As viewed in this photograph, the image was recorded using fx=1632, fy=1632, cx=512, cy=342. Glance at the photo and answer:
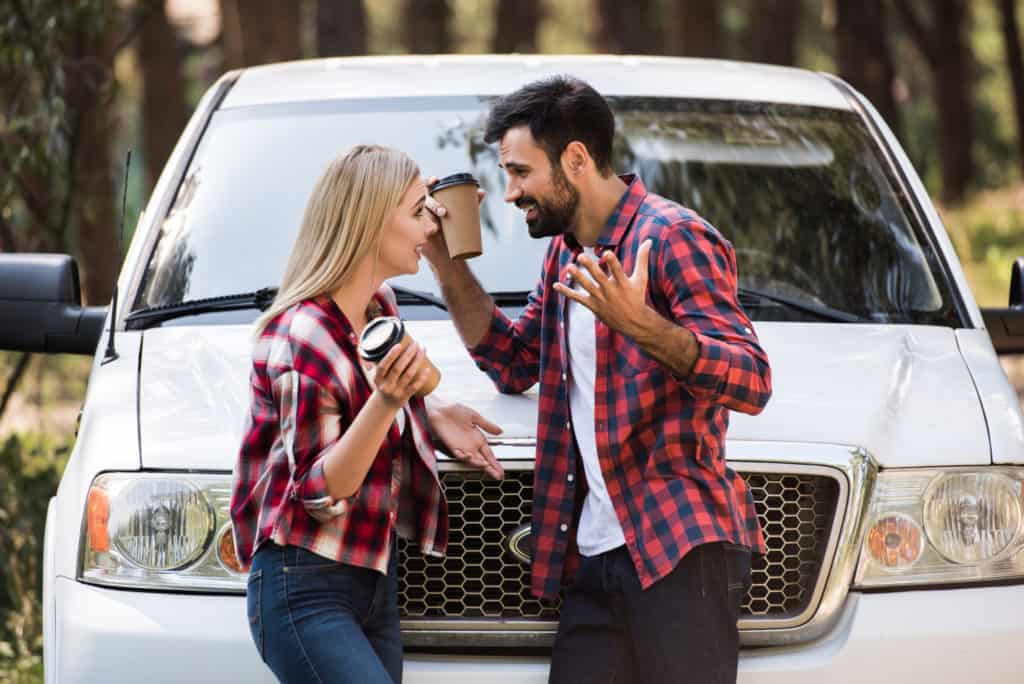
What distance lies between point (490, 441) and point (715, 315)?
0.68m

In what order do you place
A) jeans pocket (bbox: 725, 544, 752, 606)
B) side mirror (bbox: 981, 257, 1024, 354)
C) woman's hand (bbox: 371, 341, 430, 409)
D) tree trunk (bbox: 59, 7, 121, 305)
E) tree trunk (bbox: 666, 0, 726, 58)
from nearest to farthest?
woman's hand (bbox: 371, 341, 430, 409) < jeans pocket (bbox: 725, 544, 752, 606) < side mirror (bbox: 981, 257, 1024, 354) < tree trunk (bbox: 59, 7, 121, 305) < tree trunk (bbox: 666, 0, 726, 58)

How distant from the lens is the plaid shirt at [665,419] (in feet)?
10.1

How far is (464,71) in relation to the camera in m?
5.24

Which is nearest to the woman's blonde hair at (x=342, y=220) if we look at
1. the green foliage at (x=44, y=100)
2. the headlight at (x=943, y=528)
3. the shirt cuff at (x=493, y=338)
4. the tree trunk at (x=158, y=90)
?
the shirt cuff at (x=493, y=338)

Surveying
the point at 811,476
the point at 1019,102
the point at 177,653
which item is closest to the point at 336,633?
the point at 177,653

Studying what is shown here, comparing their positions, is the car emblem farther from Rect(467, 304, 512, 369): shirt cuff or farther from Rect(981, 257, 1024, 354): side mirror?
Rect(981, 257, 1024, 354): side mirror

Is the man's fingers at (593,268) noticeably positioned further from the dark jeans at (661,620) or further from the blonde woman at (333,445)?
the dark jeans at (661,620)

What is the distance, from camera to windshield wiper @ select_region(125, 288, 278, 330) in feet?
14.1

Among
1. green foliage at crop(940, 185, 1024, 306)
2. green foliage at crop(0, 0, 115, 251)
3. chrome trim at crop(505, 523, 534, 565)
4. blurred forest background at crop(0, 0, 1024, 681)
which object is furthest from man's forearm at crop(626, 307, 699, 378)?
green foliage at crop(940, 185, 1024, 306)

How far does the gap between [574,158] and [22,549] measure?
368cm

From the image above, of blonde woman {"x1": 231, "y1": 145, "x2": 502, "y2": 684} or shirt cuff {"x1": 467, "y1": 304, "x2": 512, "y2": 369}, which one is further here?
shirt cuff {"x1": 467, "y1": 304, "x2": 512, "y2": 369}

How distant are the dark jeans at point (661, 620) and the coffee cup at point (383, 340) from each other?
0.61 metres

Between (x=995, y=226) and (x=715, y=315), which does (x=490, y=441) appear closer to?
(x=715, y=315)

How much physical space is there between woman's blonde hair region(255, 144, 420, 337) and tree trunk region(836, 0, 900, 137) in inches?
554
